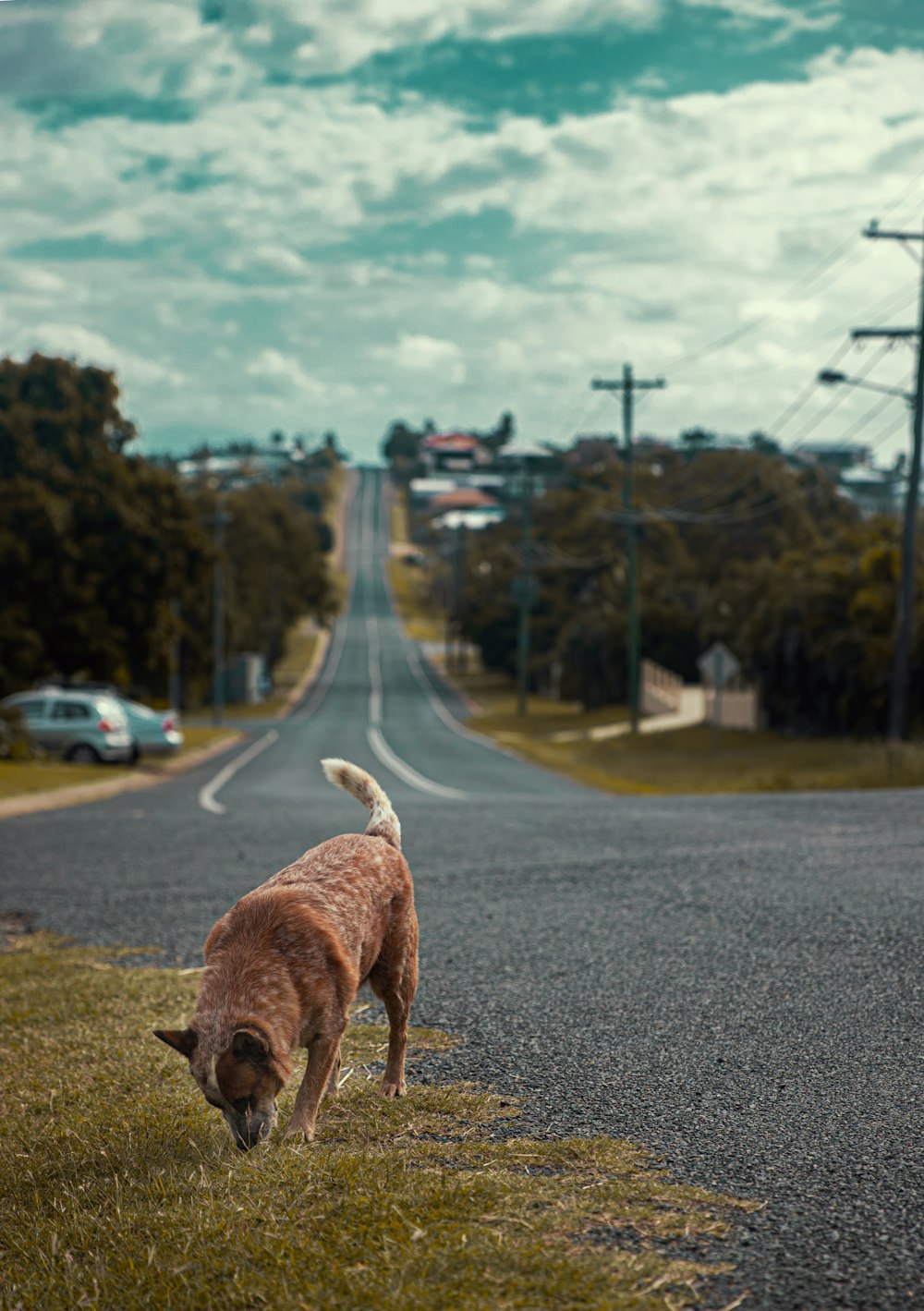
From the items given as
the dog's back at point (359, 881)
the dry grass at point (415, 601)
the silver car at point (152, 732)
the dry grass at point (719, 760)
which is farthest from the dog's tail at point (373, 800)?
the dry grass at point (415, 601)

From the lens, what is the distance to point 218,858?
43.7ft

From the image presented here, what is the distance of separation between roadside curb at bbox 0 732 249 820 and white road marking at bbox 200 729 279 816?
1.00m

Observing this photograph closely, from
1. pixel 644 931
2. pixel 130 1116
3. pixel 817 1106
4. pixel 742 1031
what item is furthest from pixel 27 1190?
pixel 644 931

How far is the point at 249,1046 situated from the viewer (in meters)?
4.25

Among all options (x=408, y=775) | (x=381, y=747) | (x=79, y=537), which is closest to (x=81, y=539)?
(x=79, y=537)

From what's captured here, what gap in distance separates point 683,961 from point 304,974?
11.4 ft

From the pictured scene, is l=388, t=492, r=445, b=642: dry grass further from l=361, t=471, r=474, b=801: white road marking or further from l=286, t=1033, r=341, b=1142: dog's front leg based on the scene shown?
l=286, t=1033, r=341, b=1142: dog's front leg

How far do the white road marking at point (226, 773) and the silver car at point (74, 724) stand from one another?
2407 mm

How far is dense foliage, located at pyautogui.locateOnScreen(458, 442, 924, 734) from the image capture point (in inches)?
1599

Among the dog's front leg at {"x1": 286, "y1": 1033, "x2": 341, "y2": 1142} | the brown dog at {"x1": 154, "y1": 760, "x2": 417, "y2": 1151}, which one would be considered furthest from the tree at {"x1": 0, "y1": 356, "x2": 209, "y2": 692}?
the dog's front leg at {"x1": 286, "y1": 1033, "x2": 341, "y2": 1142}

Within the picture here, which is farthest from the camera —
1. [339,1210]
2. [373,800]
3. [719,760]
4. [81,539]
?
[81,539]

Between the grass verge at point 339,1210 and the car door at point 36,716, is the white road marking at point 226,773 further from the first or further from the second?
the grass verge at point 339,1210

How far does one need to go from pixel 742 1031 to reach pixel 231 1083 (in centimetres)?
266

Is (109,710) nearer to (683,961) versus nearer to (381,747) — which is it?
(381,747)
